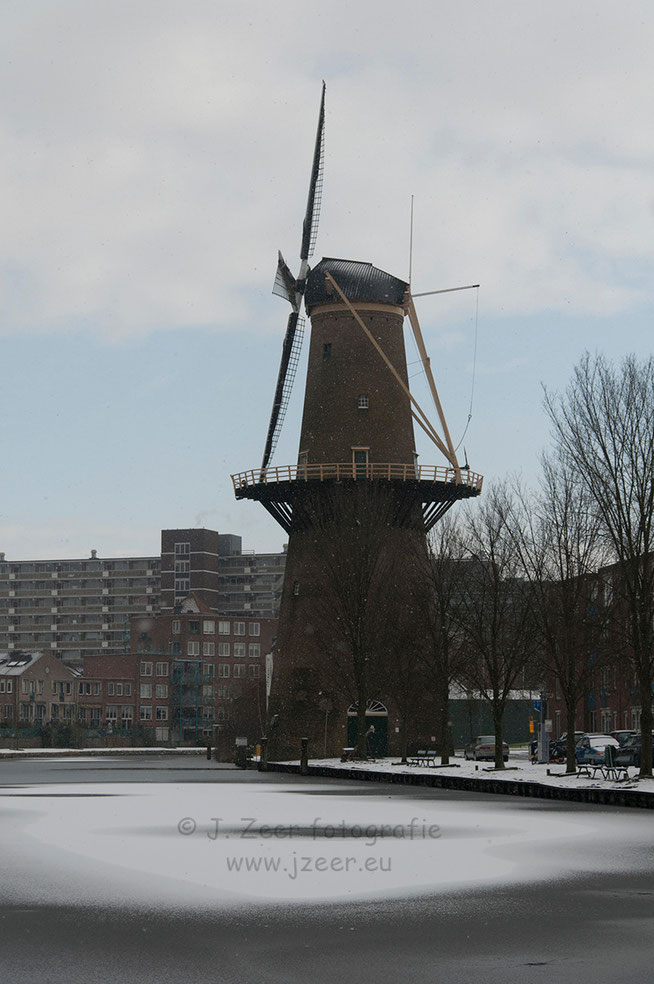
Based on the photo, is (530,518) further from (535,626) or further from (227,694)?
(227,694)

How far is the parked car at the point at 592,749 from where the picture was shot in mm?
58344

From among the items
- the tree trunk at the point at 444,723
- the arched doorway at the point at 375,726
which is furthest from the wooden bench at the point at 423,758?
the arched doorway at the point at 375,726

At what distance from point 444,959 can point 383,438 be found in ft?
192

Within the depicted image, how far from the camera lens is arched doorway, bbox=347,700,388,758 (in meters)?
70.2

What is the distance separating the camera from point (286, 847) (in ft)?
73.3

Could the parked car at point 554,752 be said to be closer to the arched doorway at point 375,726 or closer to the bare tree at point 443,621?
the bare tree at point 443,621

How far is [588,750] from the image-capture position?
59562mm

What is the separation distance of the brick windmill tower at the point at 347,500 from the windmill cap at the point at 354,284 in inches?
2.0

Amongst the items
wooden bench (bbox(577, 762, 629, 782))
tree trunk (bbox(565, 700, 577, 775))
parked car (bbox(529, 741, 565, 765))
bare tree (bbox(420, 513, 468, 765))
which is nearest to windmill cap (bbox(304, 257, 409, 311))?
bare tree (bbox(420, 513, 468, 765))

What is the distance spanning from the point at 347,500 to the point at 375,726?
11.4 metres

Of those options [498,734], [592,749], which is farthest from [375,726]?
[498,734]

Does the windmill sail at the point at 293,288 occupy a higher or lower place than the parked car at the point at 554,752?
higher

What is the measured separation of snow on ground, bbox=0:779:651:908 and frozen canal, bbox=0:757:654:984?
55 mm

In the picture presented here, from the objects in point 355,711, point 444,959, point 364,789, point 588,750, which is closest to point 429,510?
point 355,711
